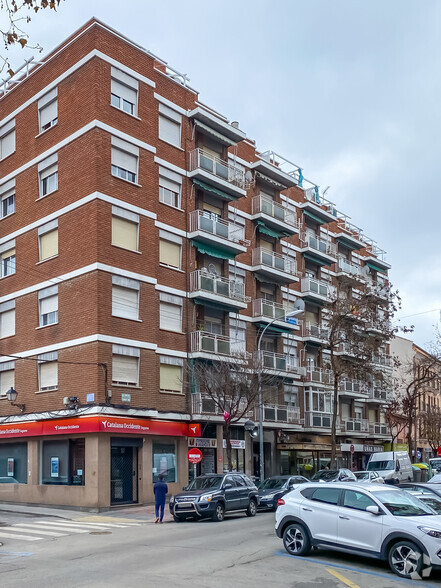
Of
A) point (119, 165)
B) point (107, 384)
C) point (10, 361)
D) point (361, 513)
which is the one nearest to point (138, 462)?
point (107, 384)

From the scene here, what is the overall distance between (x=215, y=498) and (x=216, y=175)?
18.6m

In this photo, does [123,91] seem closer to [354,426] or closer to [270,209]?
[270,209]

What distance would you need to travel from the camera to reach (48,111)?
32.6 meters

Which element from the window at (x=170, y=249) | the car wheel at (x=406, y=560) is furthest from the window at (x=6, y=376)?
the car wheel at (x=406, y=560)

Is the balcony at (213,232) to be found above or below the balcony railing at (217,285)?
above

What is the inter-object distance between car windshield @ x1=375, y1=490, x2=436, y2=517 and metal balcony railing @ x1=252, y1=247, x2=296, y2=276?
2677 cm

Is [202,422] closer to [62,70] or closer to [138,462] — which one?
[138,462]

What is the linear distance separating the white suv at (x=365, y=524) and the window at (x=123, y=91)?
2188 cm

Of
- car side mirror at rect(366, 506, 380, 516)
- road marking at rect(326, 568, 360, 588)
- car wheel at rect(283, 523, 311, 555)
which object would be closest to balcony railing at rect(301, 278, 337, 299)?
car wheel at rect(283, 523, 311, 555)

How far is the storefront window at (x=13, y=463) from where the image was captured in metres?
30.5

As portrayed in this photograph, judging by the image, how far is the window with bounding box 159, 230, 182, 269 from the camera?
107 ft

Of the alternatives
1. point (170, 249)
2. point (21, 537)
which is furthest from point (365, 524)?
point (170, 249)

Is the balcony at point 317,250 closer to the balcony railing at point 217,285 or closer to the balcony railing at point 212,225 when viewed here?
the balcony railing at point 212,225

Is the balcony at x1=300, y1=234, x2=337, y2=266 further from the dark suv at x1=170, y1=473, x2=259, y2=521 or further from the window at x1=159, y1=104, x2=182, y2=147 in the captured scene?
the dark suv at x1=170, y1=473, x2=259, y2=521
